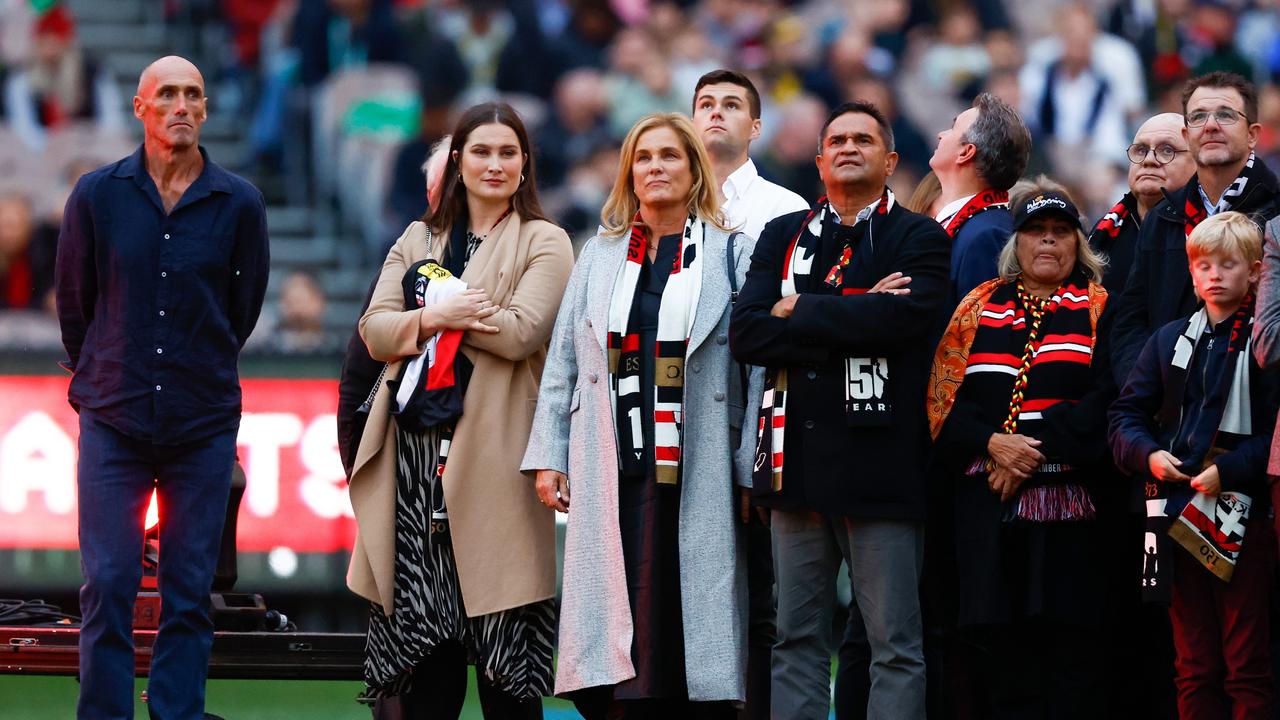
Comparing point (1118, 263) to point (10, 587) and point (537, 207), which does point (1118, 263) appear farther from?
point (10, 587)

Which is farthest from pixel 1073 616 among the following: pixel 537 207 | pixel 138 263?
pixel 138 263

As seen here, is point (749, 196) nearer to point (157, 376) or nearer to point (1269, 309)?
point (1269, 309)

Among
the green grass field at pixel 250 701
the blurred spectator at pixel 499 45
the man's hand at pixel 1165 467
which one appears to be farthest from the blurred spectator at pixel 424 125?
the man's hand at pixel 1165 467

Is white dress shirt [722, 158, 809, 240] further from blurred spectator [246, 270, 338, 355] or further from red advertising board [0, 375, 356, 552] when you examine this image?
blurred spectator [246, 270, 338, 355]

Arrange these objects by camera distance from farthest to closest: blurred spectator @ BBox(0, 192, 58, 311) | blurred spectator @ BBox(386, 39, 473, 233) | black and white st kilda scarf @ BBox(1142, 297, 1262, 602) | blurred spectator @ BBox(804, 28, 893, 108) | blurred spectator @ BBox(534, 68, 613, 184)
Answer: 1. blurred spectator @ BBox(804, 28, 893, 108)
2. blurred spectator @ BBox(534, 68, 613, 184)
3. blurred spectator @ BBox(386, 39, 473, 233)
4. blurred spectator @ BBox(0, 192, 58, 311)
5. black and white st kilda scarf @ BBox(1142, 297, 1262, 602)

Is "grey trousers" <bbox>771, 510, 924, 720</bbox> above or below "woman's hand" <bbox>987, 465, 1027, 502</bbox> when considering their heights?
below

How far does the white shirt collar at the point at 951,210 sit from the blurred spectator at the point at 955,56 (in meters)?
6.45

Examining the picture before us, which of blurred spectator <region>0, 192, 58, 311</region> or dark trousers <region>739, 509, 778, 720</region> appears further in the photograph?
blurred spectator <region>0, 192, 58, 311</region>

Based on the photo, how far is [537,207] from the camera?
5.92 m

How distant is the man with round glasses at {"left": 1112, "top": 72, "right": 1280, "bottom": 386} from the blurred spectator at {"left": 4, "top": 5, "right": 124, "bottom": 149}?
8.13 m

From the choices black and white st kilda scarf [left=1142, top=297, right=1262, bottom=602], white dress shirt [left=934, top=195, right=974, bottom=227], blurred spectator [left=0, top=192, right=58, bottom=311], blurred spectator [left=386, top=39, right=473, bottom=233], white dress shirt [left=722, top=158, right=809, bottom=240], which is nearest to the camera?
black and white st kilda scarf [left=1142, top=297, right=1262, bottom=602]

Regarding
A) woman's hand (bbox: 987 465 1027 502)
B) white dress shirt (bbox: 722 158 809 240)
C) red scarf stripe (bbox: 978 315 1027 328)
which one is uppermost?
white dress shirt (bbox: 722 158 809 240)

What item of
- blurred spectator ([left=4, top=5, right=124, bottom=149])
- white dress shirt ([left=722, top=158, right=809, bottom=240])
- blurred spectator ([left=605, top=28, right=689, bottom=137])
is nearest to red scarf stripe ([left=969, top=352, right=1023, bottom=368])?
white dress shirt ([left=722, top=158, right=809, bottom=240])

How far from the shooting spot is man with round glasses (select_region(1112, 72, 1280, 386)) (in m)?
5.62
